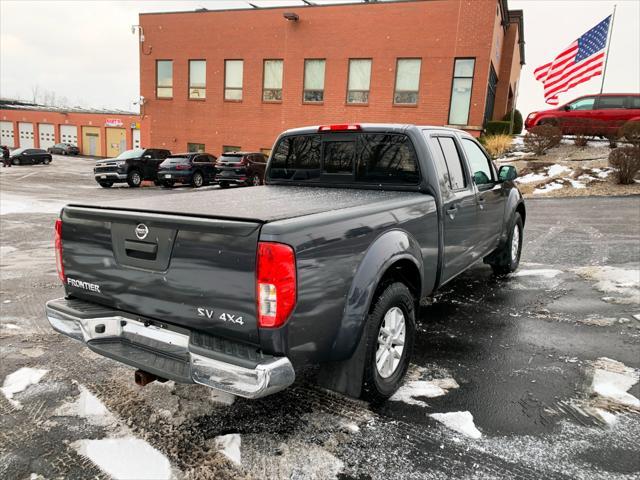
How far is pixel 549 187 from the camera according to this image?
50.3 feet

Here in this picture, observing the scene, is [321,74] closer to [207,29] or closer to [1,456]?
[207,29]

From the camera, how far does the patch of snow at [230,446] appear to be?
2.58 meters

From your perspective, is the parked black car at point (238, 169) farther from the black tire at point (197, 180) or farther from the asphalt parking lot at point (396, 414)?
the asphalt parking lot at point (396, 414)

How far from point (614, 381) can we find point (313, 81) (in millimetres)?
23739

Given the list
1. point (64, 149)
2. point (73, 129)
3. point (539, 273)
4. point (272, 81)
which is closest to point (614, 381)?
point (539, 273)

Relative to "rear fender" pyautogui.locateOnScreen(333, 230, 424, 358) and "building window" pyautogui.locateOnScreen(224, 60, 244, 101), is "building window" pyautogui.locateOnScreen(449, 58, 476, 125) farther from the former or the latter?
"rear fender" pyautogui.locateOnScreen(333, 230, 424, 358)

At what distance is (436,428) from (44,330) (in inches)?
142

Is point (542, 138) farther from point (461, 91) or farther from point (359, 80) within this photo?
point (359, 80)

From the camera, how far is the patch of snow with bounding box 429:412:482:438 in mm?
2830

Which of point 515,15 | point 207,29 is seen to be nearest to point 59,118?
point 207,29

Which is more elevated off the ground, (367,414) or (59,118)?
(59,118)

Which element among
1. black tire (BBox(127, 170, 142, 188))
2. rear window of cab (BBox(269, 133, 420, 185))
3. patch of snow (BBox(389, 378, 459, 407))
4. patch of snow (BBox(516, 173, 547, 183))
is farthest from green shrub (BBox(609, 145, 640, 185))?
black tire (BBox(127, 170, 142, 188))

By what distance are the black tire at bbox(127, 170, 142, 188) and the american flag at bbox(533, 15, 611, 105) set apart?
18586 millimetres

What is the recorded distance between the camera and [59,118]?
169ft
